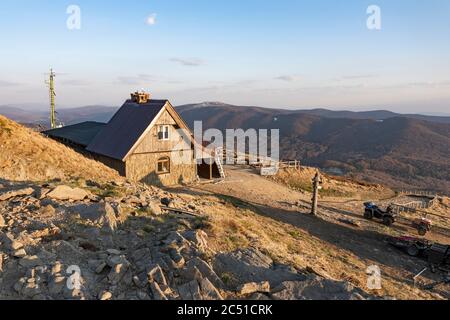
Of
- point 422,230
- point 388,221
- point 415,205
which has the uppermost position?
point 388,221

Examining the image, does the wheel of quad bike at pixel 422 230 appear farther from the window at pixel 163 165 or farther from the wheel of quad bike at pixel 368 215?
the window at pixel 163 165

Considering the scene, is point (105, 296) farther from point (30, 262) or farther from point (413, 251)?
point (413, 251)

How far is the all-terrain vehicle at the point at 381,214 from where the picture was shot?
2702 centimetres

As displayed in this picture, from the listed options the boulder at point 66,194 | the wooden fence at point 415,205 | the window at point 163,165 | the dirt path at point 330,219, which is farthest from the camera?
the wooden fence at point 415,205

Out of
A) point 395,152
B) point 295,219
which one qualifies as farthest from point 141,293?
point 395,152

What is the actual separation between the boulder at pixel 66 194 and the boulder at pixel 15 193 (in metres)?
0.89

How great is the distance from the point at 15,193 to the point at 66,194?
174 centimetres

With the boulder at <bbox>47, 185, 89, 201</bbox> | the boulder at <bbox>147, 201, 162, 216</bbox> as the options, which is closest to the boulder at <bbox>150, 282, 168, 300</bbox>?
the boulder at <bbox>147, 201, 162, 216</bbox>

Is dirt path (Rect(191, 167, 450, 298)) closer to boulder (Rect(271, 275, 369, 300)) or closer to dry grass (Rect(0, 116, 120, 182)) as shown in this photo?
boulder (Rect(271, 275, 369, 300))

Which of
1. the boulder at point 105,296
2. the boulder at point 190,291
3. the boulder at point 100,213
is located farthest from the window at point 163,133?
the boulder at point 105,296

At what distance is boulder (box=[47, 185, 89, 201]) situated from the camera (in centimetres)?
1240

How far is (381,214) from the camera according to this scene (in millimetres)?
27562

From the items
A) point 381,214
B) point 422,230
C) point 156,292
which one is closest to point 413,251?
point 422,230
